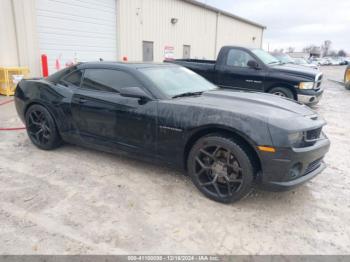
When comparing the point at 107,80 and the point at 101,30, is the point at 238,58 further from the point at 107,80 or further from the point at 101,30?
the point at 101,30

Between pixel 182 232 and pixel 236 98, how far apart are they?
1.68m

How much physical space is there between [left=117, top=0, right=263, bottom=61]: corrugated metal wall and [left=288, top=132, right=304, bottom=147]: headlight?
10506mm

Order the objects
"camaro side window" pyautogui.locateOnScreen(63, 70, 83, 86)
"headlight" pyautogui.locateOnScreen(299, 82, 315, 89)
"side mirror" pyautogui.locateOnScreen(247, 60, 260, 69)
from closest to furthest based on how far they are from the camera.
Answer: "camaro side window" pyautogui.locateOnScreen(63, 70, 83, 86) < "headlight" pyautogui.locateOnScreen(299, 82, 315, 89) < "side mirror" pyautogui.locateOnScreen(247, 60, 260, 69)

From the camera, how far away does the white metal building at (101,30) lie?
8.21 metres

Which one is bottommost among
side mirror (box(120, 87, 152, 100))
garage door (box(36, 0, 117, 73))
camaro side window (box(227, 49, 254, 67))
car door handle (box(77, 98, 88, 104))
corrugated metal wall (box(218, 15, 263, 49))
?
car door handle (box(77, 98, 88, 104))

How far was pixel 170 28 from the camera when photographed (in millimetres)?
15000

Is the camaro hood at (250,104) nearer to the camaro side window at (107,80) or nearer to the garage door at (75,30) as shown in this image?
the camaro side window at (107,80)

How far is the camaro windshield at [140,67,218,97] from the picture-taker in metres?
3.43

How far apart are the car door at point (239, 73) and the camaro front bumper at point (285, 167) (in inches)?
A: 177

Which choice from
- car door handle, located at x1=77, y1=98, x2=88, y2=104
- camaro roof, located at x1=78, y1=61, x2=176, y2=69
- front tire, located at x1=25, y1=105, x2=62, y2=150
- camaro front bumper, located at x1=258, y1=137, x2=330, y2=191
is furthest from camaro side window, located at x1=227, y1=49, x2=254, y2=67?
front tire, located at x1=25, y1=105, x2=62, y2=150

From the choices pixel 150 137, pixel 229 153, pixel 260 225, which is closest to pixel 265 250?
pixel 260 225

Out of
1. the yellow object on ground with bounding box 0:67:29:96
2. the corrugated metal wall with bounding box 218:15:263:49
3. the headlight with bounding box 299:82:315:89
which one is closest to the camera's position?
the headlight with bounding box 299:82:315:89

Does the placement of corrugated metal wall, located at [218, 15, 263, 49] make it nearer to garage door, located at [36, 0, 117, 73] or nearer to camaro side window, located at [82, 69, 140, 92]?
garage door, located at [36, 0, 117, 73]

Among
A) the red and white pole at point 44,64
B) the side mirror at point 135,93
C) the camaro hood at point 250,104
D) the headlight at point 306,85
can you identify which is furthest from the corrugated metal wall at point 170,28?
the camaro hood at point 250,104
